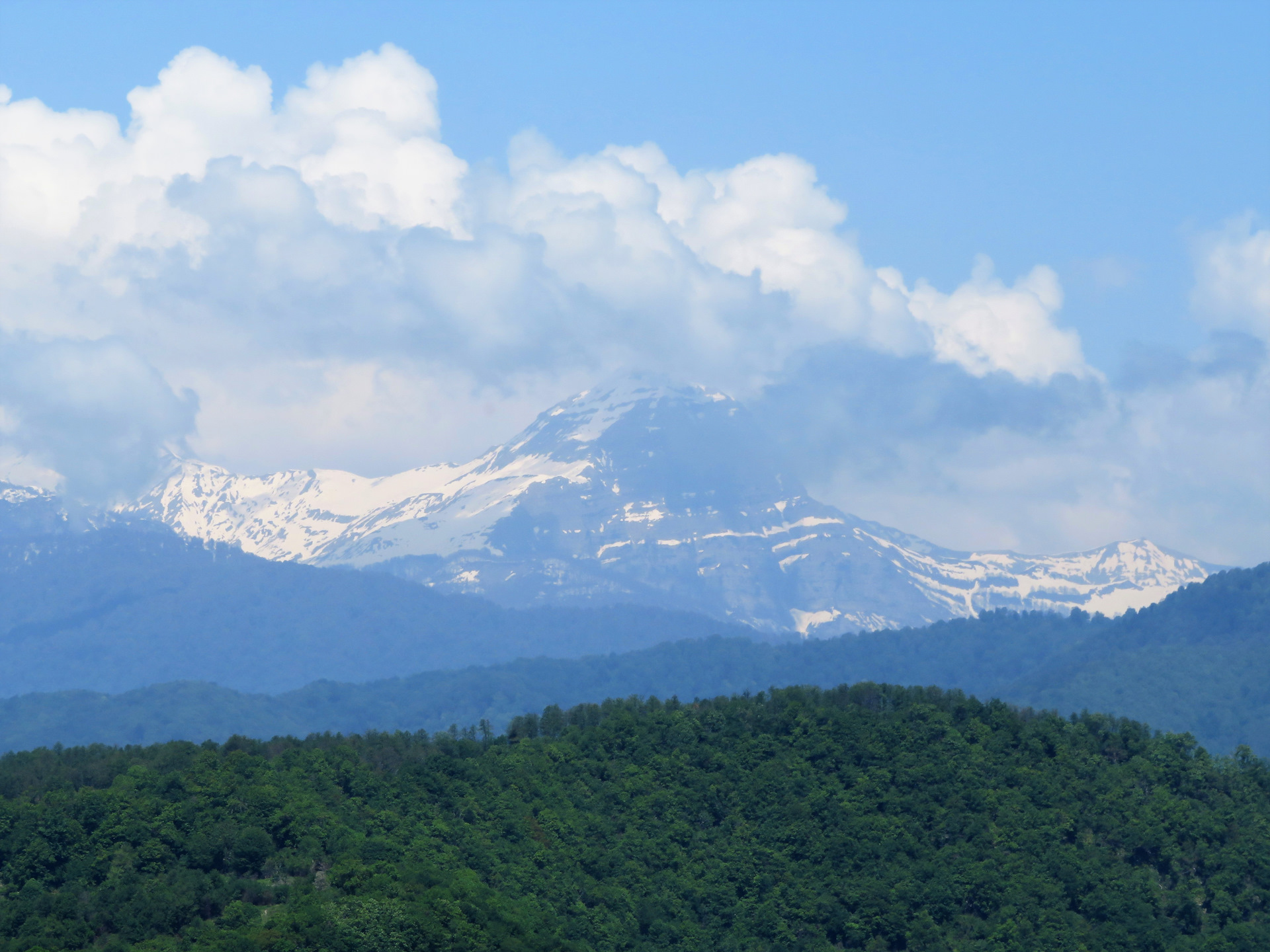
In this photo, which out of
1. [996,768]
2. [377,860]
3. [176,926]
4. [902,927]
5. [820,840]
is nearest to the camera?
[176,926]

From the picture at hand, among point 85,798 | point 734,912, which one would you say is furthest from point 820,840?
point 85,798

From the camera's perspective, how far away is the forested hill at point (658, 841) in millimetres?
139375

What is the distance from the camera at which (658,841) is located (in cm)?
17425

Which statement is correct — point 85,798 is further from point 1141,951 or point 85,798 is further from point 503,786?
point 1141,951

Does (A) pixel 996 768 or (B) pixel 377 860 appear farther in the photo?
(A) pixel 996 768

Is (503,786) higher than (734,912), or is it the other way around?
(503,786)

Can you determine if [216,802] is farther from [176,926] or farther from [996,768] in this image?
[996,768]

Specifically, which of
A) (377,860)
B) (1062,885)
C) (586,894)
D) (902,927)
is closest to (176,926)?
(377,860)

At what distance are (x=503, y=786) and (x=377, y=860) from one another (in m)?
32.4

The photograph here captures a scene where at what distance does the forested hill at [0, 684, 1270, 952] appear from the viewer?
139 meters

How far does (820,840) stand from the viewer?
174m

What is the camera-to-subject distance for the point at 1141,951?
156625 millimetres

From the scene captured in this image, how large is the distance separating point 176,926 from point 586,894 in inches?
1721

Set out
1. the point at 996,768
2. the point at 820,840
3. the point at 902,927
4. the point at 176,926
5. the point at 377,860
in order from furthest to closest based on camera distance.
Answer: the point at 996,768, the point at 820,840, the point at 902,927, the point at 377,860, the point at 176,926
